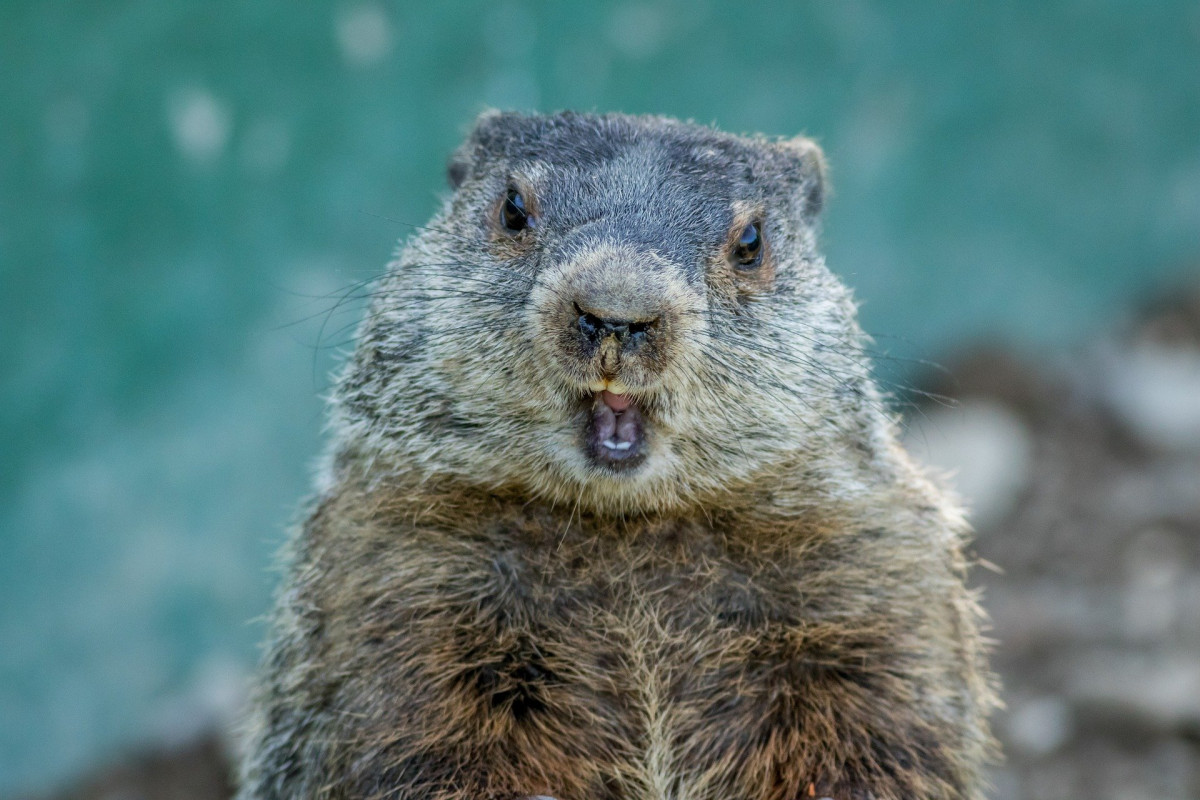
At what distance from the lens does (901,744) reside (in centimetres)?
312

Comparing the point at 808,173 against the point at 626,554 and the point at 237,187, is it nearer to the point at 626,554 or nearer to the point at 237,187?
the point at 626,554

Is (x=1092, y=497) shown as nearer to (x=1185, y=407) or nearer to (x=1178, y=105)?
(x=1185, y=407)

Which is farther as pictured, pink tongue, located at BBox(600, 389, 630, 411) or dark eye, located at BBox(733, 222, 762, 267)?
dark eye, located at BBox(733, 222, 762, 267)

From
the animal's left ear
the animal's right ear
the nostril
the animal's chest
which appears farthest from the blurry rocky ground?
the nostril

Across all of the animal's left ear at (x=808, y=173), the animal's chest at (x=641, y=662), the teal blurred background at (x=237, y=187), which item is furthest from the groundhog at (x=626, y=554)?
the teal blurred background at (x=237, y=187)

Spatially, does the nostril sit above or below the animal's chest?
above

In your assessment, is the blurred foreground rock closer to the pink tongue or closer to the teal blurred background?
the teal blurred background

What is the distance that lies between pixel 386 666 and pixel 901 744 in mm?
1306

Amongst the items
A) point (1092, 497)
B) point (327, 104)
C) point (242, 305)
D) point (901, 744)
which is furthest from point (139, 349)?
point (1092, 497)

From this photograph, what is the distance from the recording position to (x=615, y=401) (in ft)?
9.16

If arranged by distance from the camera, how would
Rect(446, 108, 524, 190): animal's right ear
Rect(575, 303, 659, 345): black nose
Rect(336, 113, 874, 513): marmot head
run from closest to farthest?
1. Rect(575, 303, 659, 345): black nose
2. Rect(336, 113, 874, 513): marmot head
3. Rect(446, 108, 524, 190): animal's right ear

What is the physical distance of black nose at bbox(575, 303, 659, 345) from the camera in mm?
2633

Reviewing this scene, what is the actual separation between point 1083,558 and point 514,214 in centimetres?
445

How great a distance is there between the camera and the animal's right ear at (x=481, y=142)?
3729 mm
